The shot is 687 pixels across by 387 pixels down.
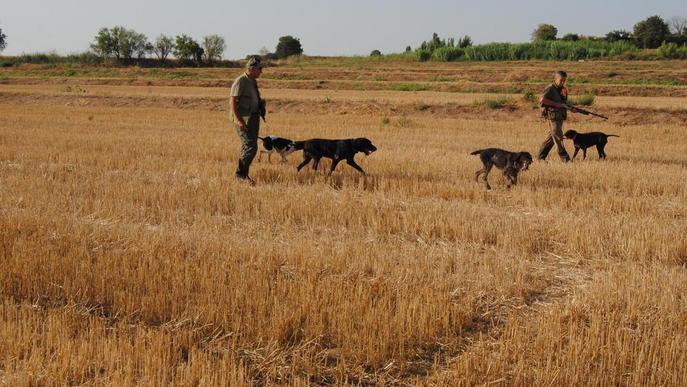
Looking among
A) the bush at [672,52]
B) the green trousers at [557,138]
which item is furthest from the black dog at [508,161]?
the bush at [672,52]

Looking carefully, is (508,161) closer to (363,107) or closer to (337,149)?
(337,149)

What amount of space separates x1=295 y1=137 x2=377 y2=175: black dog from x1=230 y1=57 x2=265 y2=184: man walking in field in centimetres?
117

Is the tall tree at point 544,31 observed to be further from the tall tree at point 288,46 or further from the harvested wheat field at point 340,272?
the harvested wheat field at point 340,272

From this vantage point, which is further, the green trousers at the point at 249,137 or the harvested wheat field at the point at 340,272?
the green trousers at the point at 249,137

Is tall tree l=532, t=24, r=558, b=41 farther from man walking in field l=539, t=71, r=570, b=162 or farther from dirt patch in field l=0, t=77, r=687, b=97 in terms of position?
man walking in field l=539, t=71, r=570, b=162

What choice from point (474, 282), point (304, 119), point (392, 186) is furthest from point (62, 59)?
point (474, 282)

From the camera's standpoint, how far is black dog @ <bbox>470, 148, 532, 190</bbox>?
9578 millimetres

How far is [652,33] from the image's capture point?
218ft

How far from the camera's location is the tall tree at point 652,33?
66.1 metres

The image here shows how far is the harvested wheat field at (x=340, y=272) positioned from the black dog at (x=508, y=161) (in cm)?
27

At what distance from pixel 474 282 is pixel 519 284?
37 centimetres

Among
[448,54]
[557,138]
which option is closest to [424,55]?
[448,54]

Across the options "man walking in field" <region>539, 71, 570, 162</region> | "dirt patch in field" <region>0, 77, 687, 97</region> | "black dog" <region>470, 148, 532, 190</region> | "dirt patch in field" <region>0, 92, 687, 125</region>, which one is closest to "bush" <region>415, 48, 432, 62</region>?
"dirt patch in field" <region>0, 77, 687, 97</region>

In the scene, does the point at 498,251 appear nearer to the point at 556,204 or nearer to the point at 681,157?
the point at 556,204
